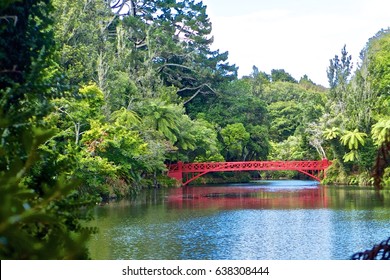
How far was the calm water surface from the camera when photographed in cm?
1027

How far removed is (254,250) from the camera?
34.5ft

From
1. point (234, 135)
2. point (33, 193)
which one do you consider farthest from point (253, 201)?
point (33, 193)

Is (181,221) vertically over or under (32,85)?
under

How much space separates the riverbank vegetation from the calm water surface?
3.77ft

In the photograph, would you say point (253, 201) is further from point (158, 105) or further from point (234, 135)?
point (234, 135)

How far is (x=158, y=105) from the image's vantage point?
26938mm

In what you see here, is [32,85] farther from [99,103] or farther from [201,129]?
[201,129]

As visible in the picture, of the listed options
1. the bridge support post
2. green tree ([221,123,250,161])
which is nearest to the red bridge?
the bridge support post

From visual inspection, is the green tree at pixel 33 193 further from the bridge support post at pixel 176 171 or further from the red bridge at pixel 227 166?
the red bridge at pixel 227 166

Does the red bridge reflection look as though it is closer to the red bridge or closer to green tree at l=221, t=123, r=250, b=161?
the red bridge

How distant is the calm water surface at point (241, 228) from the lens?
10273 millimetres

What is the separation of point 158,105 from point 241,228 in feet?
46.2
